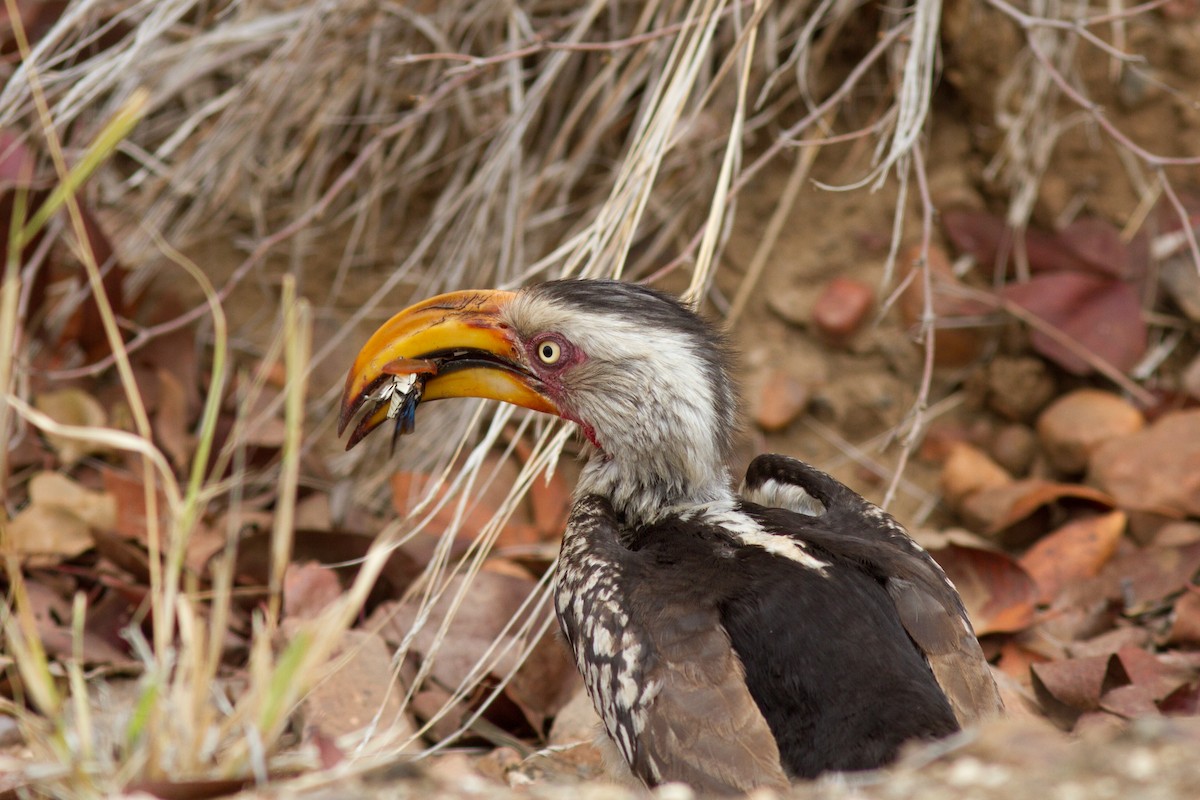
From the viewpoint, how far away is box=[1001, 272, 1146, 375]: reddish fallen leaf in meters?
4.03

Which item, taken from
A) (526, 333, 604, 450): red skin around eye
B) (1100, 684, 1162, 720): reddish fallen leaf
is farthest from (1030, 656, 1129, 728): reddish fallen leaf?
(526, 333, 604, 450): red skin around eye

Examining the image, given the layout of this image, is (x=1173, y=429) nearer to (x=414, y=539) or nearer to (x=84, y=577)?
(x=414, y=539)

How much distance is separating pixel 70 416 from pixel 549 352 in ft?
6.46

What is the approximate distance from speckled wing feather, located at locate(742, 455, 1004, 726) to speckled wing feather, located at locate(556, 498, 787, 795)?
0.34 m

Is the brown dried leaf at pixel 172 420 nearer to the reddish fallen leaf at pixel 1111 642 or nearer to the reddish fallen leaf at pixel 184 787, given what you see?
the reddish fallen leaf at pixel 184 787

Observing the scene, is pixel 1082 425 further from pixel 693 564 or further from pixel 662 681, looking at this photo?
pixel 662 681

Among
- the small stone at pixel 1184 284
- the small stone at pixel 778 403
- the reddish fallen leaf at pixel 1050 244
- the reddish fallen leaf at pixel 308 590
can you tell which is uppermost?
the reddish fallen leaf at pixel 1050 244

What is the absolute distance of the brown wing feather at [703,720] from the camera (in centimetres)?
208

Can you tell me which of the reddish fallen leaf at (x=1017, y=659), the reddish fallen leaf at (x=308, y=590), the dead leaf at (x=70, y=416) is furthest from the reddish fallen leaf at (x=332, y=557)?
the reddish fallen leaf at (x=1017, y=659)

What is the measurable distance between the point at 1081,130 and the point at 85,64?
306cm

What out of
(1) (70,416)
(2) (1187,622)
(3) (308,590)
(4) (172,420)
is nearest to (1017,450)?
(2) (1187,622)

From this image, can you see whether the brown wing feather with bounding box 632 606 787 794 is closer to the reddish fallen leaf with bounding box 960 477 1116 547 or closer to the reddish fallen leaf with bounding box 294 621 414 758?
the reddish fallen leaf with bounding box 294 621 414 758

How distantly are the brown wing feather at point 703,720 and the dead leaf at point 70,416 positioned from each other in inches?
93.8

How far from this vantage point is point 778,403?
14.0 ft
